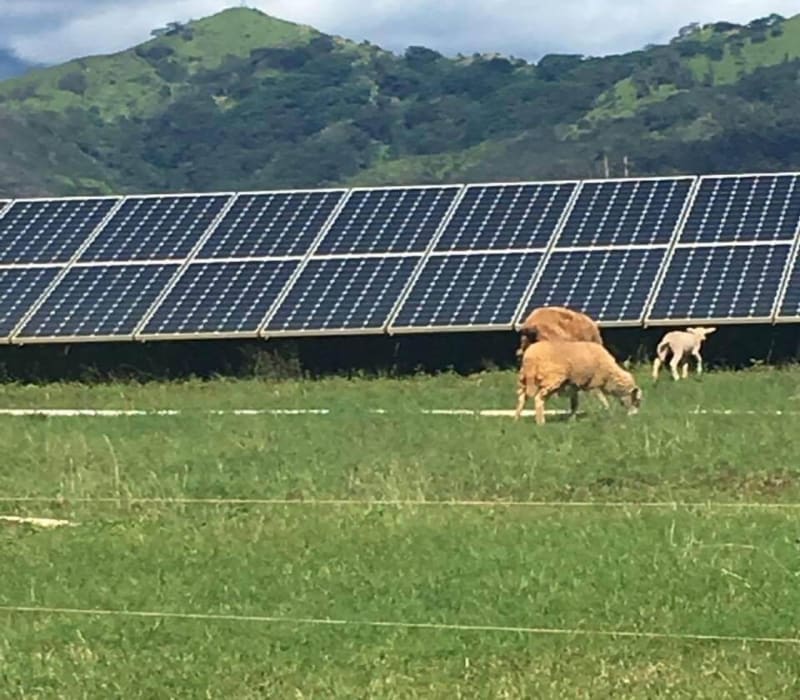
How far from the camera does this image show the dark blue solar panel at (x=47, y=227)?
1276 inches

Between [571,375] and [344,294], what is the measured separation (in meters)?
8.71

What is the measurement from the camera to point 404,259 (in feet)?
99.6

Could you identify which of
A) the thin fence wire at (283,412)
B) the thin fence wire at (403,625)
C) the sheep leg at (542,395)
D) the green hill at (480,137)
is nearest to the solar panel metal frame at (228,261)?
the thin fence wire at (283,412)

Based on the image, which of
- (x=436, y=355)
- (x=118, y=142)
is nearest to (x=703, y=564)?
(x=436, y=355)

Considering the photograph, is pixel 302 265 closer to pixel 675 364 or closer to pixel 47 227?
pixel 47 227

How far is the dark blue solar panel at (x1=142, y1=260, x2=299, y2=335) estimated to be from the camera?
28.9 metres

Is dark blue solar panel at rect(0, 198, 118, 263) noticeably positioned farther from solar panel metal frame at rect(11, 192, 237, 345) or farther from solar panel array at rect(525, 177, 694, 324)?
solar panel array at rect(525, 177, 694, 324)

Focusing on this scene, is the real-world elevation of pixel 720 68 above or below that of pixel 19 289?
below

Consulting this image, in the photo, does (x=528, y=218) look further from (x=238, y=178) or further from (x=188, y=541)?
(x=238, y=178)

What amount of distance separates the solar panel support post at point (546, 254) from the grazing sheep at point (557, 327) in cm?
173

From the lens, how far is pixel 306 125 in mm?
198000

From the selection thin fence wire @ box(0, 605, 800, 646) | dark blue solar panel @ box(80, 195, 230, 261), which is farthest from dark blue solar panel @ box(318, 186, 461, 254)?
thin fence wire @ box(0, 605, 800, 646)

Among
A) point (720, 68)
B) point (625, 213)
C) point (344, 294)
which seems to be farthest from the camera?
point (720, 68)

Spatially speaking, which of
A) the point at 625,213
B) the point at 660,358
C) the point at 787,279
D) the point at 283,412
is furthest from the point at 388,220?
the point at 283,412
